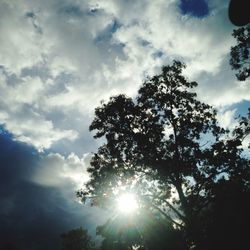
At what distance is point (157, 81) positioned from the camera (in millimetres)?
24297

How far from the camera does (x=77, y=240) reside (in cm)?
6738

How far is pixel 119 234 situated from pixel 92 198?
15.2 metres

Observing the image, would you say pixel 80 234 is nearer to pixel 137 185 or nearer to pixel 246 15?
pixel 137 185

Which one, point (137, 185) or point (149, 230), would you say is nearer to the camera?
point (137, 185)

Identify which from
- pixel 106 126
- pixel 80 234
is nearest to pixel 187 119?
pixel 106 126

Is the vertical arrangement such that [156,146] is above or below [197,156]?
above

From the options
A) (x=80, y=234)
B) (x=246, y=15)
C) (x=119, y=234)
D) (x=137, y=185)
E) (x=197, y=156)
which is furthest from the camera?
(x=80, y=234)

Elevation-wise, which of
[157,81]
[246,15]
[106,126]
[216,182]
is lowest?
[246,15]

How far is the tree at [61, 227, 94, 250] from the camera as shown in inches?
2618

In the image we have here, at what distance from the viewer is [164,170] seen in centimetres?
2370

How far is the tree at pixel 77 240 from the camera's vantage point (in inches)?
2618

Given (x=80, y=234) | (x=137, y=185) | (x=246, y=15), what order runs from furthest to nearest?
(x=80, y=234)
(x=137, y=185)
(x=246, y=15)

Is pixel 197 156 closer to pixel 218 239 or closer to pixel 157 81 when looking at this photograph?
pixel 157 81

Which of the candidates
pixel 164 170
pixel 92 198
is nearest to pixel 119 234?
pixel 92 198
